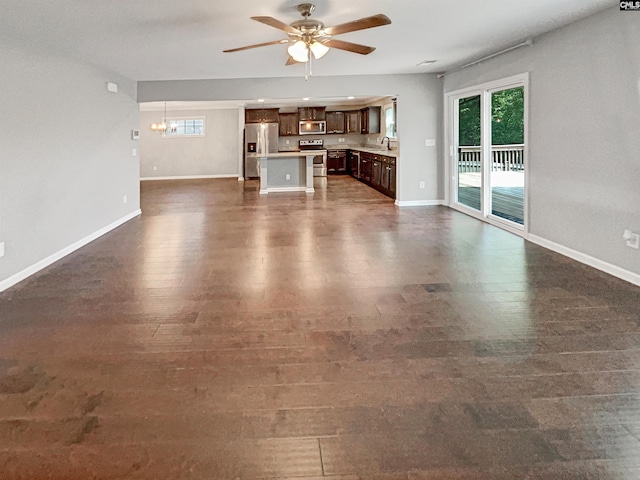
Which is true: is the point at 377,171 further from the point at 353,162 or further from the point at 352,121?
the point at 352,121

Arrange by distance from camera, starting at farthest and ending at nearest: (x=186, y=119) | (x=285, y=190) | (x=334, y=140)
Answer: (x=334, y=140)
(x=186, y=119)
(x=285, y=190)

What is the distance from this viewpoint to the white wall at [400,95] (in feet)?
26.4

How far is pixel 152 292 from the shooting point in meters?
3.96

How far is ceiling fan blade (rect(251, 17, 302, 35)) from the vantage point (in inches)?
140

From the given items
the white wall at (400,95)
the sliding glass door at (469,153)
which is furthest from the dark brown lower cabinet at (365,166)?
the sliding glass door at (469,153)

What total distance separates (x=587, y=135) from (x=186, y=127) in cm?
1323

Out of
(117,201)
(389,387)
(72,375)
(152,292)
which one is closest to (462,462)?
(389,387)

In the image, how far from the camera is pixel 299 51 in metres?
4.41

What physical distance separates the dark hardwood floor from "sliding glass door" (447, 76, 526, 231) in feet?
5.24

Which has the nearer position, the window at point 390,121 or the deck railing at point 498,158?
the deck railing at point 498,158

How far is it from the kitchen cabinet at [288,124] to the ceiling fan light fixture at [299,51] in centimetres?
1099

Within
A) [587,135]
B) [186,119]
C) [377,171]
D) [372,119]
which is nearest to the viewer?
[587,135]

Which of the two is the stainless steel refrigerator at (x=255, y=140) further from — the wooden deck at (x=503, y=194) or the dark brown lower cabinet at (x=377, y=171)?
the wooden deck at (x=503, y=194)

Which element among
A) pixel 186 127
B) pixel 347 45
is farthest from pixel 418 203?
pixel 186 127
